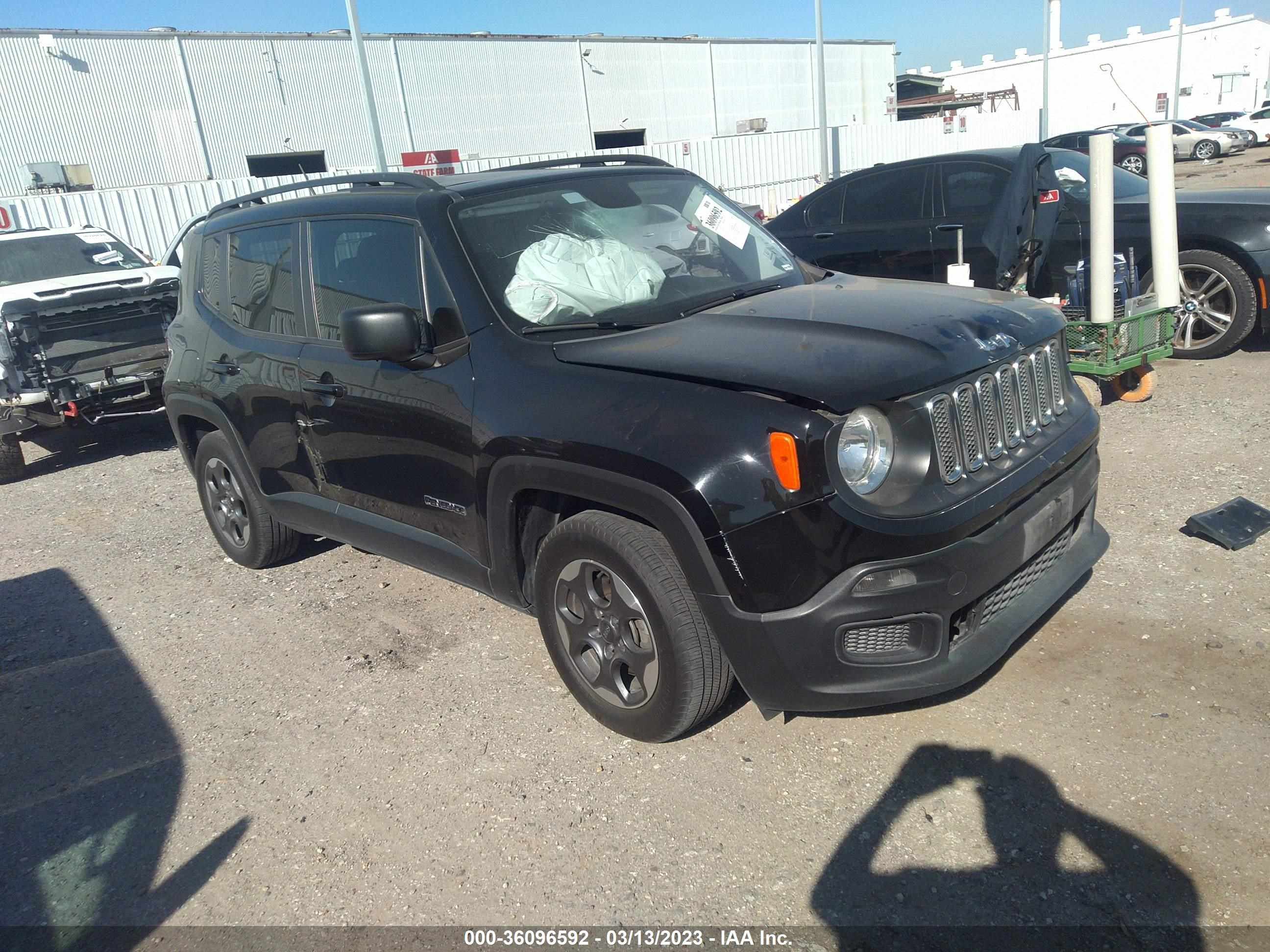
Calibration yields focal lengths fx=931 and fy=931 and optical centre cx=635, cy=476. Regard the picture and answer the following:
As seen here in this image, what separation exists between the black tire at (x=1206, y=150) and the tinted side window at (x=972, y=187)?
109ft

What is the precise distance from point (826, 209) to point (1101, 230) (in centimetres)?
279

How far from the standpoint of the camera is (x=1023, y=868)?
2479 mm

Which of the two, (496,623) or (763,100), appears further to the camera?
(763,100)

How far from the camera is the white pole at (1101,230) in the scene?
586 centimetres

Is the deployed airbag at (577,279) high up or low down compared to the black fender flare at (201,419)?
up

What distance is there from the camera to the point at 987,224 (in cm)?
725

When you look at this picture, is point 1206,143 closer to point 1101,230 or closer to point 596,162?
point 1101,230

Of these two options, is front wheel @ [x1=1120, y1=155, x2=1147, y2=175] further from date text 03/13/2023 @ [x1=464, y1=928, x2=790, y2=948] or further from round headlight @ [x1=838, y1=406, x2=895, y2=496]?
date text 03/13/2023 @ [x1=464, y1=928, x2=790, y2=948]

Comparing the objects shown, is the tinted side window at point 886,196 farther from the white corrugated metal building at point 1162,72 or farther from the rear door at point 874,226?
the white corrugated metal building at point 1162,72

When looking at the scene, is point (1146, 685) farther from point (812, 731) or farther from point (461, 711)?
point (461, 711)

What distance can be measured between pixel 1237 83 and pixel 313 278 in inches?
2793

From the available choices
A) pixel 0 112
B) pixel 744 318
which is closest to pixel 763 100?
pixel 0 112

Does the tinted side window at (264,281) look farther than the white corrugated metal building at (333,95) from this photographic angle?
No

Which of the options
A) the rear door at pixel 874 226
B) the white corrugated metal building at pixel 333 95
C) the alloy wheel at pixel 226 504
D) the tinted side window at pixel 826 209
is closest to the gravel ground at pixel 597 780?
the alloy wheel at pixel 226 504
